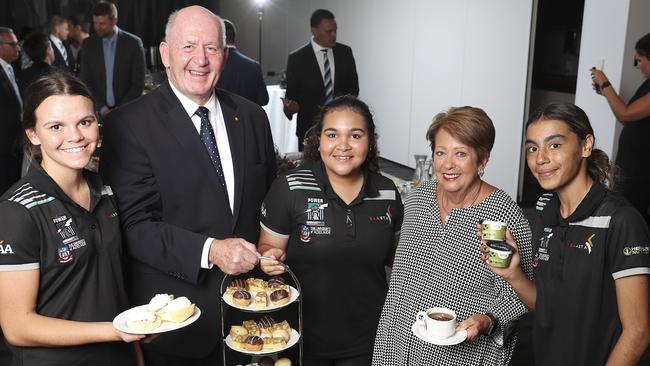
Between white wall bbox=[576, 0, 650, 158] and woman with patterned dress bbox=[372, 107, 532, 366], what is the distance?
3374 mm

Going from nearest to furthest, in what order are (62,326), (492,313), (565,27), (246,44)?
(62,326) < (492,313) < (565,27) < (246,44)

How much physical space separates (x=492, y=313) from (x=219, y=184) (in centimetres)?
96

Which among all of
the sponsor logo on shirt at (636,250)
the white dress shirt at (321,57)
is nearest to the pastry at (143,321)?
the sponsor logo on shirt at (636,250)

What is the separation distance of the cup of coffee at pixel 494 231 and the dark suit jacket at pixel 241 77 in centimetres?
356

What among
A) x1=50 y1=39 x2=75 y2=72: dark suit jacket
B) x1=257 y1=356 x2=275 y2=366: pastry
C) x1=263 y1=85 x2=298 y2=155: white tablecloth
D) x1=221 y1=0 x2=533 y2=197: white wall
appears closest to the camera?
→ x1=257 y1=356 x2=275 y2=366: pastry

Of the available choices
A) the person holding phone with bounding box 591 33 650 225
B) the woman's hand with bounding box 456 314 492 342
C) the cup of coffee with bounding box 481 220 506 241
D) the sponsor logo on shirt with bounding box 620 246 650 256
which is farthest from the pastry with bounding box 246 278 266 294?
the person holding phone with bounding box 591 33 650 225

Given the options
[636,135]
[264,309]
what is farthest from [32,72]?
[636,135]

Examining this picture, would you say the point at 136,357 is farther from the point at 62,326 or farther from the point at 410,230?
the point at 410,230

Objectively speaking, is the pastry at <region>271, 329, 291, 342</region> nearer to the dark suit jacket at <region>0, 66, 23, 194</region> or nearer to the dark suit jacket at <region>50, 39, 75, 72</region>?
the dark suit jacket at <region>0, 66, 23, 194</region>

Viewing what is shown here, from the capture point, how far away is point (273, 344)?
1.96 m

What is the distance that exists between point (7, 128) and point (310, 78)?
8.25 ft

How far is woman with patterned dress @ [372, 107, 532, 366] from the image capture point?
182 cm

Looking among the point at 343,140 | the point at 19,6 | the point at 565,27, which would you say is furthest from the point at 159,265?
the point at 19,6

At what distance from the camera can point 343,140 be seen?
6.77 feet
